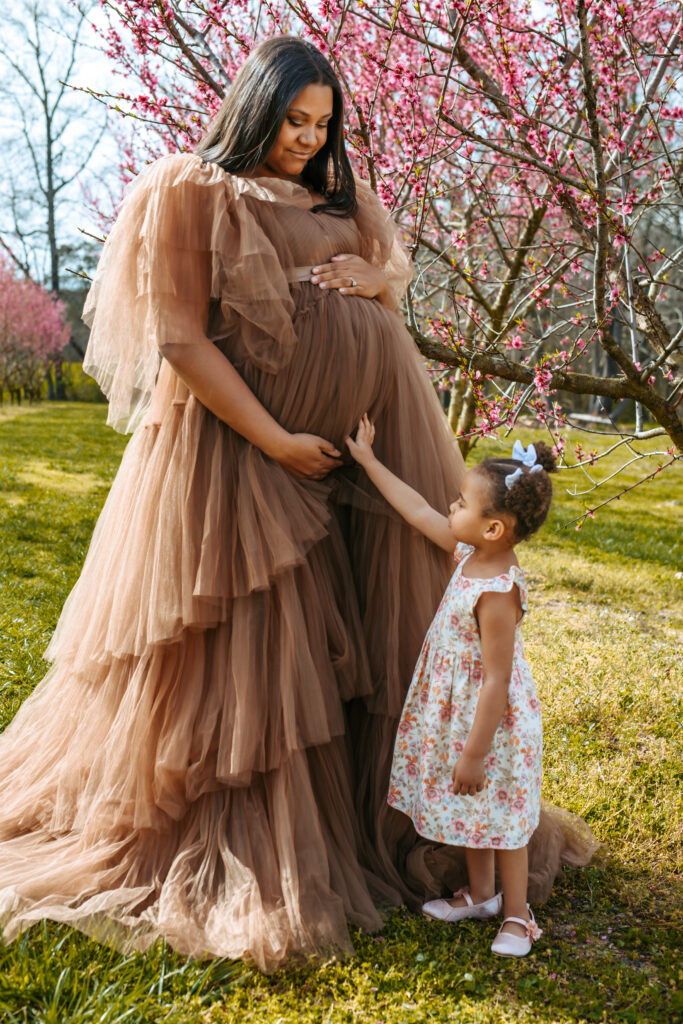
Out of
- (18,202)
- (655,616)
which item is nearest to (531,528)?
(655,616)

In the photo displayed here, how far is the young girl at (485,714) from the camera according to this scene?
79.4 inches

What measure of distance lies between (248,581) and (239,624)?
112 millimetres

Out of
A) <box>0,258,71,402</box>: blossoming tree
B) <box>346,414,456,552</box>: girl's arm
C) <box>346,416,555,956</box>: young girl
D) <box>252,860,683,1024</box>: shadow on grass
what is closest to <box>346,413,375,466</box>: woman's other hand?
<box>346,414,456,552</box>: girl's arm

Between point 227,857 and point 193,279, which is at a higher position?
point 193,279

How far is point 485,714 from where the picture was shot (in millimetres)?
2002

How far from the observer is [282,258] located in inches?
85.1

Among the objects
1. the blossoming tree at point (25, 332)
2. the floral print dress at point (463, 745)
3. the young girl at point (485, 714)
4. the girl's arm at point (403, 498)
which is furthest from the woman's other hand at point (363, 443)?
the blossoming tree at point (25, 332)

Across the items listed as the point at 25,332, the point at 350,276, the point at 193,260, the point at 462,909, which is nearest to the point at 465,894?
the point at 462,909

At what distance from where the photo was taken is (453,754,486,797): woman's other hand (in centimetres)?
202

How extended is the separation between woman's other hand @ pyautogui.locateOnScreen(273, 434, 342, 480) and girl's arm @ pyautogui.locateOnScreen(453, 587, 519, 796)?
0.54 metres

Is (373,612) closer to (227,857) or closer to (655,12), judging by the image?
(227,857)

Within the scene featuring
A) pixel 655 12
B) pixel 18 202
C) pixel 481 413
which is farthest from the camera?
pixel 18 202

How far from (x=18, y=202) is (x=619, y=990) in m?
29.2

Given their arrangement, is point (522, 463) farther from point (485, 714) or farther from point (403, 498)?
point (485, 714)
